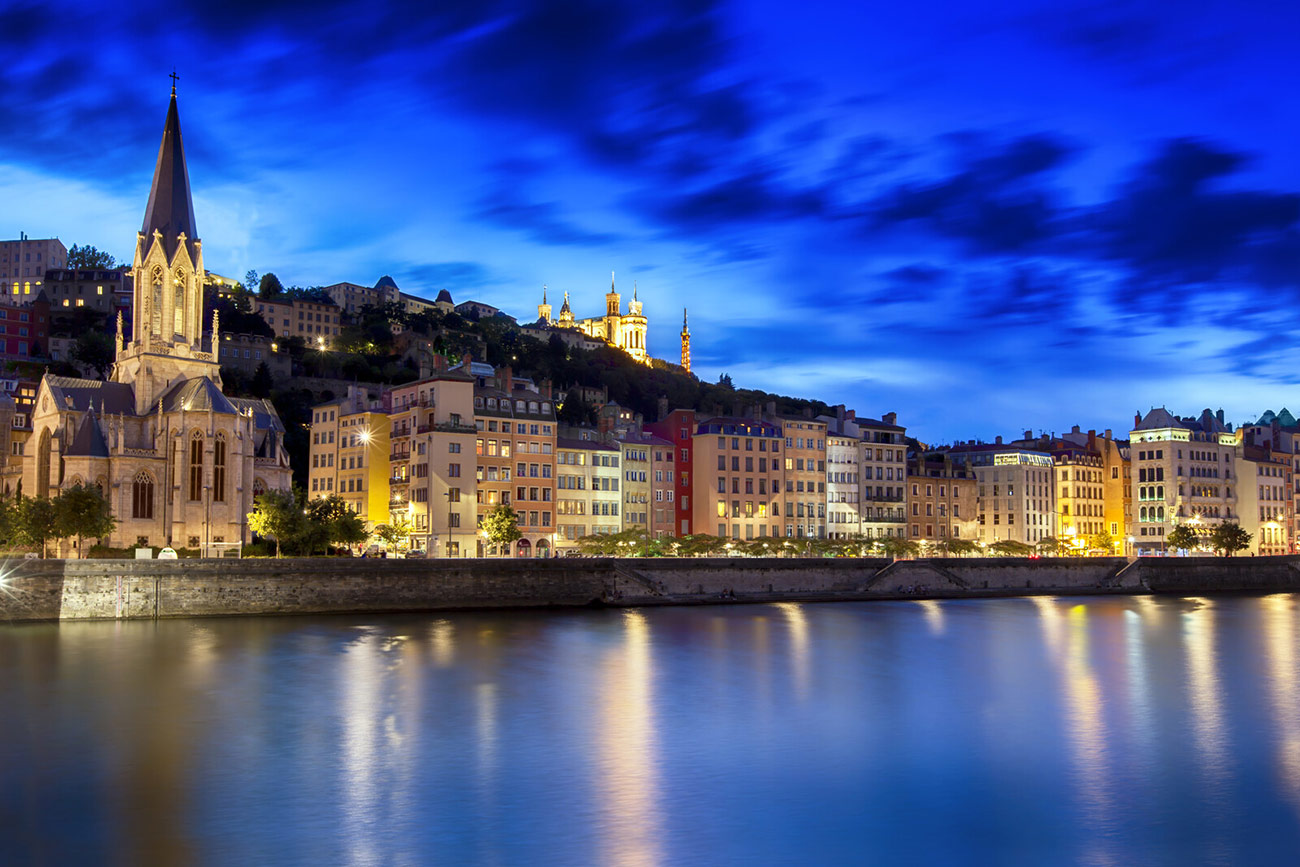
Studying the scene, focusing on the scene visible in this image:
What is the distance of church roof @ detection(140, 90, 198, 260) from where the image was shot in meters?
78.6

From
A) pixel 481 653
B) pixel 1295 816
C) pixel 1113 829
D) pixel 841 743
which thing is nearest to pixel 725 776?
pixel 841 743

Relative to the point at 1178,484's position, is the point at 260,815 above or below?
below

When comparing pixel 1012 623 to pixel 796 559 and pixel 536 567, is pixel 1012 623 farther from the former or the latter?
pixel 536 567

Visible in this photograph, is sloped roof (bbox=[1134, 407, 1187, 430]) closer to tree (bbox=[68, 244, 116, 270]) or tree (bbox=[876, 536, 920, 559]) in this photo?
tree (bbox=[876, 536, 920, 559])

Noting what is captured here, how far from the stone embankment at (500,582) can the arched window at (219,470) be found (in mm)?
12884

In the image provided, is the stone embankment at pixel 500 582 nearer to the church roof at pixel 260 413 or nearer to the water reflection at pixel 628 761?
the water reflection at pixel 628 761

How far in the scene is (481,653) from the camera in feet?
167

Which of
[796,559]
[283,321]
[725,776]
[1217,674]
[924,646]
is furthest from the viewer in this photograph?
[283,321]

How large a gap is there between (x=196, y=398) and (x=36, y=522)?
13.0 metres

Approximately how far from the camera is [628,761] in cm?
3219

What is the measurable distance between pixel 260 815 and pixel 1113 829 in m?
18.4

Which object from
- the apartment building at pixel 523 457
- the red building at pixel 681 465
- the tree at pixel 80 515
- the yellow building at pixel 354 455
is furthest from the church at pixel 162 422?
the red building at pixel 681 465

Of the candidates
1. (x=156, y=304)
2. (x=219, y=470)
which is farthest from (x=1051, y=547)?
(x=156, y=304)

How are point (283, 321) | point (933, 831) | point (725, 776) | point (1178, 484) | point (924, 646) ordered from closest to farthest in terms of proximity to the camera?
point (933, 831) → point (725, 776) → point (924, 646) → point (1178, 484) → point (283, 321)
